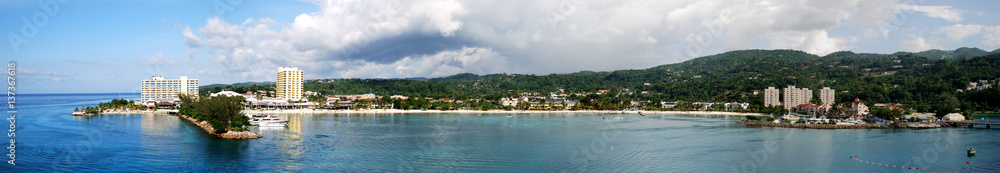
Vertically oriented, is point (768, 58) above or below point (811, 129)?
above

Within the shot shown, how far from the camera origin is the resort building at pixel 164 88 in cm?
6725

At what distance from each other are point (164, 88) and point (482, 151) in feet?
210

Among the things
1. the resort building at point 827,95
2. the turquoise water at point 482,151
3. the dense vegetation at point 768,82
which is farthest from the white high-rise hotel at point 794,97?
the turquoise water at point 482,151

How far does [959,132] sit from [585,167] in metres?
28.3

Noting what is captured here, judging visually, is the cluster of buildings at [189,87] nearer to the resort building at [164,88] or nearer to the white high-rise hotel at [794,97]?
the resort building at [164,88]

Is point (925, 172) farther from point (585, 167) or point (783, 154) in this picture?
point (585, 167)

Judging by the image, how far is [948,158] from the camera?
1991 centimetres

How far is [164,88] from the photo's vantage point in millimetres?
68625

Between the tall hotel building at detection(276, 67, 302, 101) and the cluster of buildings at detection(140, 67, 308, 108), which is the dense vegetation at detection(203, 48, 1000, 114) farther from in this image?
the cluster of buildings at detection(140, 67, 308, 108)

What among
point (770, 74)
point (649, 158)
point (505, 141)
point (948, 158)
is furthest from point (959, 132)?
point (770, 74)

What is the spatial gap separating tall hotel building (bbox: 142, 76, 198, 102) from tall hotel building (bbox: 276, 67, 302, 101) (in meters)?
10.4

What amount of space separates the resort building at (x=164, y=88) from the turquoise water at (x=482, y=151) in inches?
1667

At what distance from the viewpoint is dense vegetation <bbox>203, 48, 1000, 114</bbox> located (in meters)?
60.3

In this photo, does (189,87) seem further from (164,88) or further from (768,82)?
(768,82)
